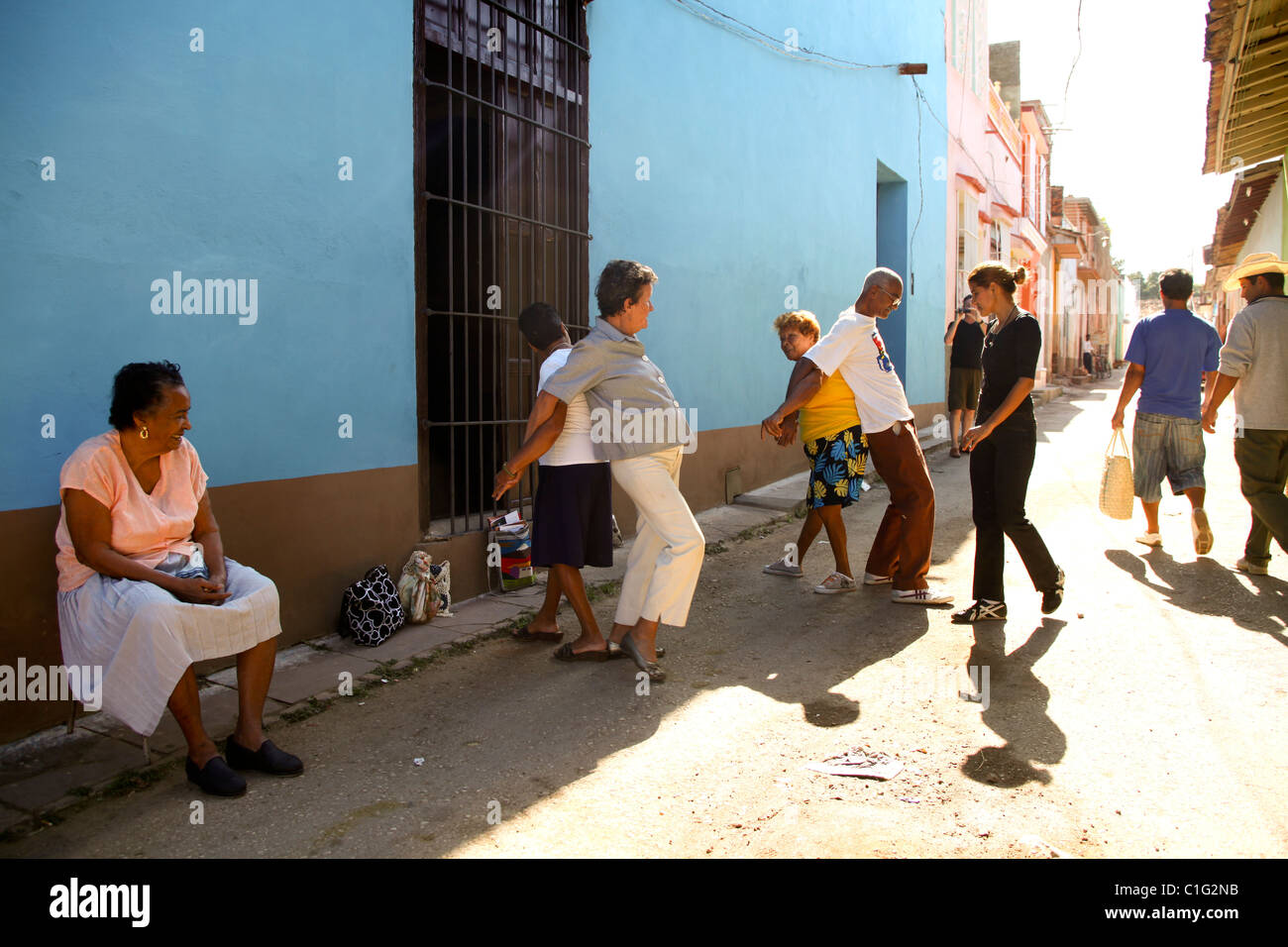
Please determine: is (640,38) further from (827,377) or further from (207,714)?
(207,714)

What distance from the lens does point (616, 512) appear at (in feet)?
22.7

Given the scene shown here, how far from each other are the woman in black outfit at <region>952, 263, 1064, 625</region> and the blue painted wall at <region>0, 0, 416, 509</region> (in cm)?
304

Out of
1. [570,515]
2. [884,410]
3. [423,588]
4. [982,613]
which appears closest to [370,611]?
[423,588]

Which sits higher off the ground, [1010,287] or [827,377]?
[1010,287]

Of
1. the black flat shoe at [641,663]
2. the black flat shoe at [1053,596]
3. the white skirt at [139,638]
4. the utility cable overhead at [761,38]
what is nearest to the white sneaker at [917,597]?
the black flat shoe at [1053,596]

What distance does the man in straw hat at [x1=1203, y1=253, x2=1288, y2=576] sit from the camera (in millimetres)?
5500

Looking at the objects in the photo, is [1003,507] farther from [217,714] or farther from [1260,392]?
[217,714]

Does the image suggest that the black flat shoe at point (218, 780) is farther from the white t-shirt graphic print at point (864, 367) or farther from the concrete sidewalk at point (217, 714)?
the white t-shirt graphic print at point (864, 367)

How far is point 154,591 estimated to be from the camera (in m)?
3.12

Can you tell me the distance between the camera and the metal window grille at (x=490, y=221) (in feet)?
18.0

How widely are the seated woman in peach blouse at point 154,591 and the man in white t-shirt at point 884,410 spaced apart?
2.93 meters
